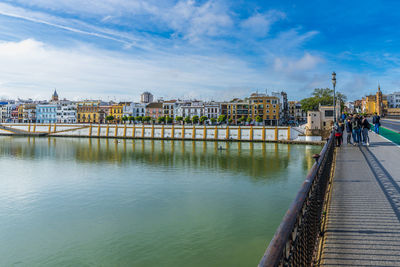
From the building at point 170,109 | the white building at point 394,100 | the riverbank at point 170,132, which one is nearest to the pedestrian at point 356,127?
the riverbank at point 170,132

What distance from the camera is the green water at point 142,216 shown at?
11.3 metres

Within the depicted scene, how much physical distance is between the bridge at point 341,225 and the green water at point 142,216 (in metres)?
4.93

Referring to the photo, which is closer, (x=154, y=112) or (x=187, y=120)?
(x=187, y=120)

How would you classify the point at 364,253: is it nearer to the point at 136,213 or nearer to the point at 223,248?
the point at 223,248

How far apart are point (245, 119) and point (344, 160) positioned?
8293 centimetres

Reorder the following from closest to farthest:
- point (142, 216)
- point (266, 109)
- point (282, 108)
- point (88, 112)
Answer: point (142, 216) → point (266, 109) → point (282, 108) → point (88, 112)

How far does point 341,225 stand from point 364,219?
1.67 feet

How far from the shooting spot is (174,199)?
18.5 metres

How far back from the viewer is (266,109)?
93.4m

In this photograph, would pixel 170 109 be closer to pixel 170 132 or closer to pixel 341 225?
pixel 170 132

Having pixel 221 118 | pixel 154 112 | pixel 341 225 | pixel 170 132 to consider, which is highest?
pixel 154 112

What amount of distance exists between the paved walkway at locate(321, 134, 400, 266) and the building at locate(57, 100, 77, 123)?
113343 mm

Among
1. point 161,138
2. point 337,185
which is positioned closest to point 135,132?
point 161,138

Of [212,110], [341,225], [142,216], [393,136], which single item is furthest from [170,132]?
[341,225]
